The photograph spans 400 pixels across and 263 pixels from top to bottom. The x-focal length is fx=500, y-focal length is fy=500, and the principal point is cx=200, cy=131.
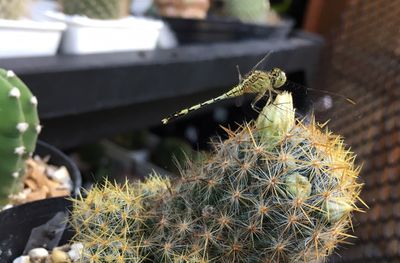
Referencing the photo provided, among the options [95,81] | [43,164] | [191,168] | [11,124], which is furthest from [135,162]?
[191,168]

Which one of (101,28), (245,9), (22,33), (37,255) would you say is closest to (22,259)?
(37,255)

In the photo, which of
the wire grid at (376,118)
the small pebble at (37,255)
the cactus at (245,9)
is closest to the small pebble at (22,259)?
the small pebble at (37,255)

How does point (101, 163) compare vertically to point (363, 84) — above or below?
below

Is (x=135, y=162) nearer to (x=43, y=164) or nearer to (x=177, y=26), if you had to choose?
(x=177, y=26)

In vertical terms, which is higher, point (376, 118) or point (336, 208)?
point (336, 208)

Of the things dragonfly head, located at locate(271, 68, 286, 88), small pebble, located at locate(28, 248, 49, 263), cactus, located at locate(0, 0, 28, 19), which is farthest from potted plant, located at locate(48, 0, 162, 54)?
dragonfly head, located at locate(271, 68, 286, 88)

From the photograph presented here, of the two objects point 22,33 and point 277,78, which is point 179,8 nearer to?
point 22,33
